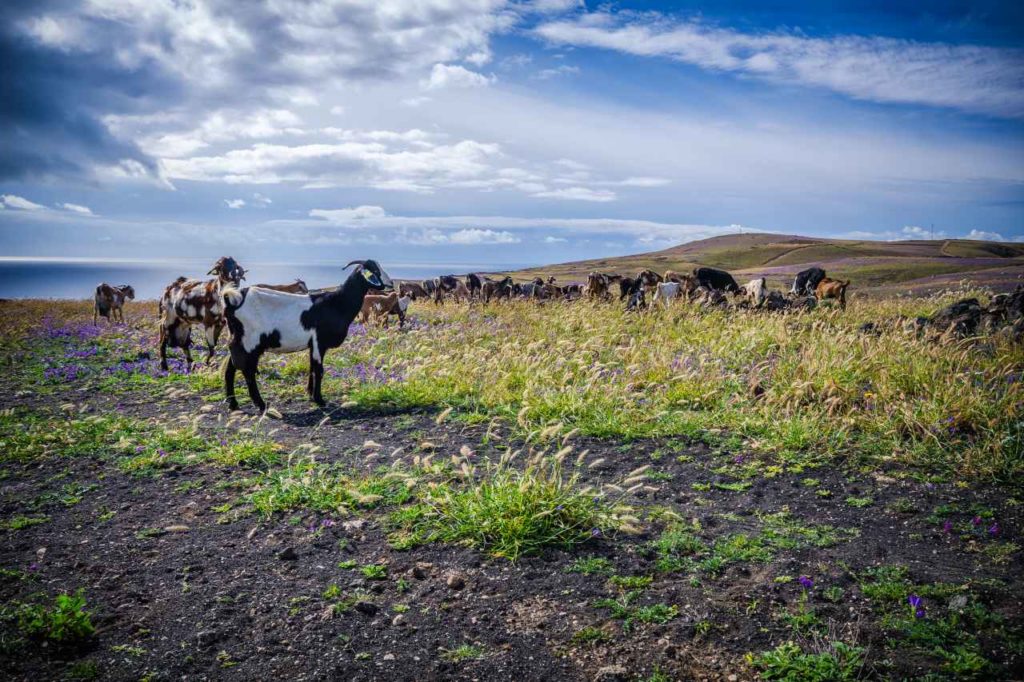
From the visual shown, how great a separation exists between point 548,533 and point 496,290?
22.2 metres

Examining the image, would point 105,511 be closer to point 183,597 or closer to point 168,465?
point 168,465

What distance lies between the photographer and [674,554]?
4.45m

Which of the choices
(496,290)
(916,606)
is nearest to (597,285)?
(496,290)

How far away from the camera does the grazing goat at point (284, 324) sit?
28.5ft

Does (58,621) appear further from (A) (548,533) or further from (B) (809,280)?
(B) (809,280)

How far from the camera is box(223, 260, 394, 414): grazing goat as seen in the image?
8680 mm

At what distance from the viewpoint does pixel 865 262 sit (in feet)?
197

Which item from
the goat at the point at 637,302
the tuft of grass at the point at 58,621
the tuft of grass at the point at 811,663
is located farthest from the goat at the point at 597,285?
the tuft of grass at the point at 58,621

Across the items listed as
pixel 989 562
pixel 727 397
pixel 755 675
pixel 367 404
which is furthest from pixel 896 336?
pixel 367 404

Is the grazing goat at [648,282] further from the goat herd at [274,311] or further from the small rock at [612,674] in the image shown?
the small rock at [612,674]

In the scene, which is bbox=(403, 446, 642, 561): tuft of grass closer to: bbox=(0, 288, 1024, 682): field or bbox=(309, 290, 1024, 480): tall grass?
bbox=(0, 288, 1024, 682): field

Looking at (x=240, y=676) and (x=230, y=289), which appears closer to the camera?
(x=240, y=676)

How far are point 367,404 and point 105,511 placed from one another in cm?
410

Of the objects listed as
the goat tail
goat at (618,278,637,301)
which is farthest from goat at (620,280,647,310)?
the goat tail
